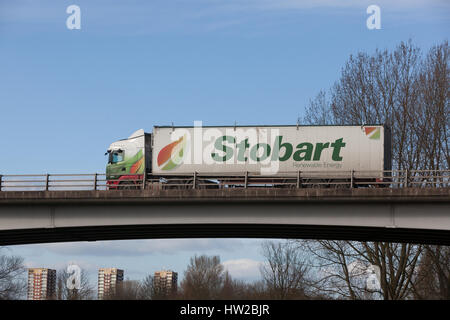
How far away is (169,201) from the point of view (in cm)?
2992

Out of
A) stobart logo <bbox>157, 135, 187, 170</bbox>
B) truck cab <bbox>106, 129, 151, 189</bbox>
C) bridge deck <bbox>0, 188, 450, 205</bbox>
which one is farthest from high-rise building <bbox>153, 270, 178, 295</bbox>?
bridge deck <bbox>0, 188, 450, 205</bbox>

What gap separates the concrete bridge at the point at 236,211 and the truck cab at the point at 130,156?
463cm

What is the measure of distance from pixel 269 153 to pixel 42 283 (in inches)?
2163

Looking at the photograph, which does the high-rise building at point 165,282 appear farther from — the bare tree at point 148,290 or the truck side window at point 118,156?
the truck side window at point 118,156

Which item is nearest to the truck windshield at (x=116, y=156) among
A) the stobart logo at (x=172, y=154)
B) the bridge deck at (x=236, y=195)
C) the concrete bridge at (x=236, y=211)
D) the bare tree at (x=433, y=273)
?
the stobart logo at (x=172, y=154)

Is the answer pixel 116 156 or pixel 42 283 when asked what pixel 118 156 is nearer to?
pixel 116 156

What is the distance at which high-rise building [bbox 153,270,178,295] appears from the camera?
5974cm

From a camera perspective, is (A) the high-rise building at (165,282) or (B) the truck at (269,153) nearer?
(B) the truck at (269,153)

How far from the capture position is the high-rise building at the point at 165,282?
196 feet

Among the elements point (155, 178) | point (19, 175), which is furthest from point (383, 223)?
point (19, 175)

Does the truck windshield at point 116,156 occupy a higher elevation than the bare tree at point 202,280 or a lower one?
higher

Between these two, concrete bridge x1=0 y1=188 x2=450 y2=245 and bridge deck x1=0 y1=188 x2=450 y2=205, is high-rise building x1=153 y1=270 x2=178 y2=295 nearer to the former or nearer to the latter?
concrete bridge x1=0 y1=188 x2=450 y2=245

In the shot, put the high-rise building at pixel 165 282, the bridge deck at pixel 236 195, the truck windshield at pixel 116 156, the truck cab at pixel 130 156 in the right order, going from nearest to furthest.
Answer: the bridge deck at pixel 236 195
the truck cab at pixel 130 156
the truck windshield at pixel 116 156
the high-rise building at pixel 165 282

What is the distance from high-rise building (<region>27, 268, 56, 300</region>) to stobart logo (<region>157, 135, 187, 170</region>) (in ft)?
132
